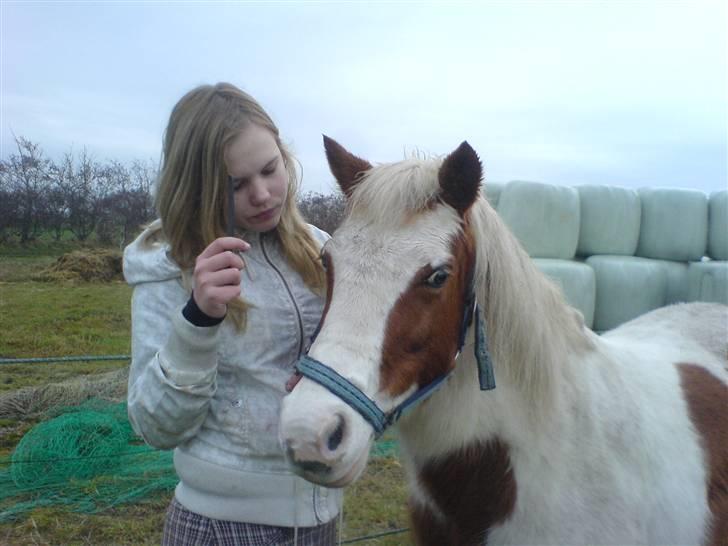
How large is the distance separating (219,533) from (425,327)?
764 mm

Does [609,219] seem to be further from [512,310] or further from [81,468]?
[81,468]

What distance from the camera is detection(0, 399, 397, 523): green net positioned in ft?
12.5

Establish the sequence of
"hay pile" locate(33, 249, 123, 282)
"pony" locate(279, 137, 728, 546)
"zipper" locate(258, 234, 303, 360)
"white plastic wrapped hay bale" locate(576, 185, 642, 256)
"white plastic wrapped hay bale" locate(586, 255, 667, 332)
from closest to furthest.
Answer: "pony" locate(279, 137, 728, 546)
"zipper" locate(258, 234, 303, 360)
"white plastic wrapped hay bale" locate(586, 255, 667, 332)
"white plastic wrapped hay bale" locate(576, 185, 642, 256)
"hay pile" locate(33, 249, 123, 282)

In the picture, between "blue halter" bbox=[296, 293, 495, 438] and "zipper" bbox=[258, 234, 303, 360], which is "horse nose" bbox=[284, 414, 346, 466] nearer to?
"blue halter" bbox=[296, 293, 495, 438]

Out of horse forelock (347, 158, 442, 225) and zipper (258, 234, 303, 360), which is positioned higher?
horse forelock (347, 158, 442, 225)

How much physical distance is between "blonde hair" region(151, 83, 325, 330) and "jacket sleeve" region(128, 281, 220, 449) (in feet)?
0.53

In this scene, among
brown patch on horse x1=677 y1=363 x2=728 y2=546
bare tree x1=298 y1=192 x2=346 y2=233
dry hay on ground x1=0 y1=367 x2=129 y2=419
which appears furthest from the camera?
dry hay on ground x1=0 y1=367 x2=129 y2=419

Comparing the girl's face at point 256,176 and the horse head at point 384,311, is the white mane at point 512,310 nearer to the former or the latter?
the horse head at point 384,311

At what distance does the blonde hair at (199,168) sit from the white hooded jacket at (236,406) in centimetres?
6

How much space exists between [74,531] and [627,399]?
10.7 feet

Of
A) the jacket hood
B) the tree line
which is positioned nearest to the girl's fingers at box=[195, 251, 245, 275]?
the jacket hood

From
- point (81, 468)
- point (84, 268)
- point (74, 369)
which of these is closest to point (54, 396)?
point (74, 369)

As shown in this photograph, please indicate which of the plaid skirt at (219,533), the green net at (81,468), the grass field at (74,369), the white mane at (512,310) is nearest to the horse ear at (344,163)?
the white mane at (512,310)

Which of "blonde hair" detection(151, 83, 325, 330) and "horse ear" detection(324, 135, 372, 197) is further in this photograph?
"horse ear" detection(324, 135, 372, 197)
